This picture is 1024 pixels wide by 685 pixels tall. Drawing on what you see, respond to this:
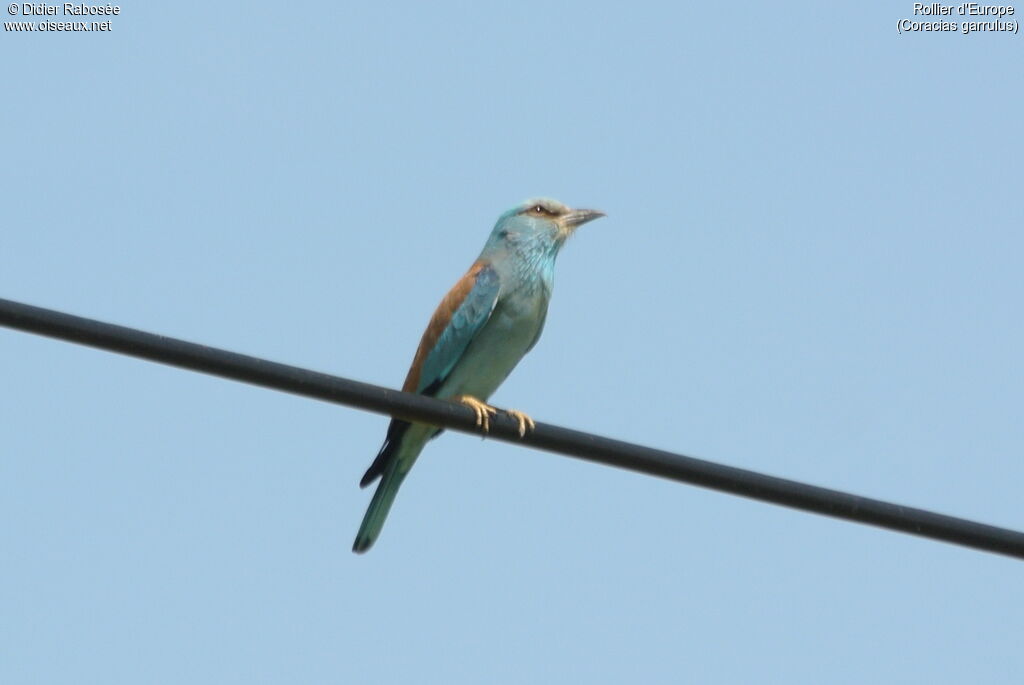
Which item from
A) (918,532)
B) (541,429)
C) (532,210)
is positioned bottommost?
(918,532)

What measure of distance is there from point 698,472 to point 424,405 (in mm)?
794

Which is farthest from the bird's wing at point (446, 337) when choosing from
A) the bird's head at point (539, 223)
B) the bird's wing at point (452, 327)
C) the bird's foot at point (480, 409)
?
the bird's head at point (539, 223)

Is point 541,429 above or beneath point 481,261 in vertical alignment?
beneath

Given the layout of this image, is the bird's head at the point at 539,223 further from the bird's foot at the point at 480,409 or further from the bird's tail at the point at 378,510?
the bird's tail at the point at 378,510

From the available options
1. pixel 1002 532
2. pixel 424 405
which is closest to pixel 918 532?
pixel 1002 532

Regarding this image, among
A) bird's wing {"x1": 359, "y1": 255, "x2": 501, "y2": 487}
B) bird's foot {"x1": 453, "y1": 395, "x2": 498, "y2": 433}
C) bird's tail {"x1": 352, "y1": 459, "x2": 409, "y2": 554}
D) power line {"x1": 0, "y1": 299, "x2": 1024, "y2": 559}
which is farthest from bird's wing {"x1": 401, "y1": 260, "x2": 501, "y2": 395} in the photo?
power line {"x1": 0, "y1": 299, "x2": 1024, "y2": 559}

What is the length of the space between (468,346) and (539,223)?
1066 millimetres

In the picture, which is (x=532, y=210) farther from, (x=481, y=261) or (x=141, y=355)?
(x=141, y=355)

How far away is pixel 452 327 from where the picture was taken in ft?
23.5

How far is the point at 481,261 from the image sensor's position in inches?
301

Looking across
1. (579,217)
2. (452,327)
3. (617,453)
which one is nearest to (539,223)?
(579,217)

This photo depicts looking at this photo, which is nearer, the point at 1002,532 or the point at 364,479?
the point at 1002,532

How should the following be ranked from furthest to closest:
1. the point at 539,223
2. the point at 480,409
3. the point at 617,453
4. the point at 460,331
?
1. the point at 539,223
2. the point at 460,331
3. the point at 480,409
4. the point at 617,453

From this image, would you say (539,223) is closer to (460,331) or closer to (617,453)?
(460,331)
